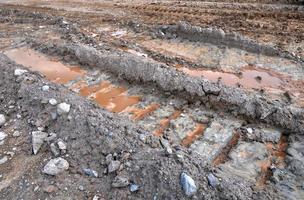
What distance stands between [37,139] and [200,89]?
9.70ft

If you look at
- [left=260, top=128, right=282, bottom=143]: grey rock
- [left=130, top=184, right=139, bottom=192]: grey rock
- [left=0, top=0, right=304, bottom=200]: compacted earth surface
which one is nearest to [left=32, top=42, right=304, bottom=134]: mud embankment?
[left=0, top=0, right=304, bottom=200]: compacted earth surface

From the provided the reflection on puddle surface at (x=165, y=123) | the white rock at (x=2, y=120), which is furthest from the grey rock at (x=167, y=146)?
the white rock at (x=2, y=120)

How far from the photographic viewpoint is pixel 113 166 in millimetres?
4117

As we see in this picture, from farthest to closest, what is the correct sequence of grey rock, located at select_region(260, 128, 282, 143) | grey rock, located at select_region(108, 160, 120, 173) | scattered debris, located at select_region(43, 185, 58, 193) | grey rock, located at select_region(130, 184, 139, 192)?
grey rock, located at select_region(260, 128, 282, 143), grey rock, located at select_region(108, 160, 120, 173), scattered debris, located at select_region(43, 185, 58, 193), grey rock, located at select_region(130, 184, 139, 192)

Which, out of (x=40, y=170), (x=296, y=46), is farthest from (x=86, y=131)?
(x=296, y=46)

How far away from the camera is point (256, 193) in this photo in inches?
150

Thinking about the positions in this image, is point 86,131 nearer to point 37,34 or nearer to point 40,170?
point 40,170

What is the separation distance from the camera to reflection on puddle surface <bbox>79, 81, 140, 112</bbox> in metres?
6.20

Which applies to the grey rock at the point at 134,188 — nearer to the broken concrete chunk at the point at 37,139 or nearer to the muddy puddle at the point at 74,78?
the broken concrete chunk at the point at 37,139

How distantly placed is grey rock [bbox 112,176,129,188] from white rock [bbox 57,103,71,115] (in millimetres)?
1733

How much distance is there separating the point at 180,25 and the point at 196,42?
2.62 ft

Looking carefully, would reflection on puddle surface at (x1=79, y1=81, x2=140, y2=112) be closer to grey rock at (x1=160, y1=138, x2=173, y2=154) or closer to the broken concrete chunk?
the broken concrete chunk

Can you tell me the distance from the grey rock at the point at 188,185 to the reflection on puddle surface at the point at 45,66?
4460 millimetres

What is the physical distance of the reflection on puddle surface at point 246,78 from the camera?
6.61 metres
